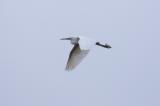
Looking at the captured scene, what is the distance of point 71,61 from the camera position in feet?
21.8

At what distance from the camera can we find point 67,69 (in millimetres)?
6637

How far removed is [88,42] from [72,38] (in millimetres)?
190

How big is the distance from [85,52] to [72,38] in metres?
0.10

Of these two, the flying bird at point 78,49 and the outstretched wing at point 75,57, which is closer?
the flying bird at point 78,49

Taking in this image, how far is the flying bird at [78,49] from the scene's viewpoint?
20.6 feet

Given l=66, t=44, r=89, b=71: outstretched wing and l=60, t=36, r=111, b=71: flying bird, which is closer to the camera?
l=60, t=36, r=111, b=71: flying bird

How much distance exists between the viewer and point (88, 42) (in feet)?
20.6

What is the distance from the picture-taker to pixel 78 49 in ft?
21.7

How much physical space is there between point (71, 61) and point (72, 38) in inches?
8.7

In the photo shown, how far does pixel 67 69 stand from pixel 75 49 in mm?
110

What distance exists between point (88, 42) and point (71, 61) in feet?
1.25

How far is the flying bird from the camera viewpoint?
6.28 m

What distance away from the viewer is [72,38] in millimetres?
6461

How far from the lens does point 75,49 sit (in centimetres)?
664
